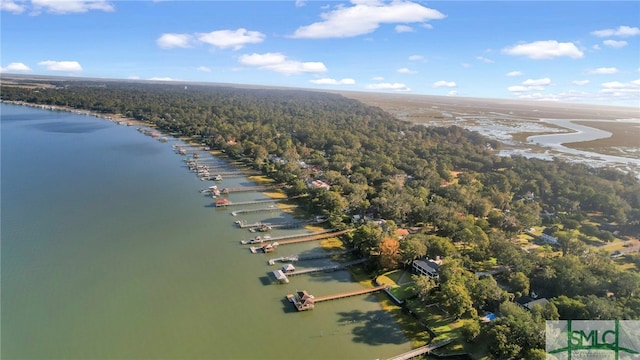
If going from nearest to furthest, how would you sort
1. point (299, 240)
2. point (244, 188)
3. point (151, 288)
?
point (151, 288) < point (299, 240) < point (244, 188)

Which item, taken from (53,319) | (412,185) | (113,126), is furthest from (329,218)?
(113,126)

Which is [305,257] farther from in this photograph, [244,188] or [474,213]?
[244,188]

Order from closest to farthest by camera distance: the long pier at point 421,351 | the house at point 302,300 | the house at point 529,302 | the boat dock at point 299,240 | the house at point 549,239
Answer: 1. the long pier at point 421,351
2. the house at point 529,302
3. the house at point 302,300
4. the boat dock at point 299,240
5. the house at point 549,239

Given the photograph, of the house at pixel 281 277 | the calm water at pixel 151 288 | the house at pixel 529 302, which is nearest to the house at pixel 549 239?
the house at pixel 529 302

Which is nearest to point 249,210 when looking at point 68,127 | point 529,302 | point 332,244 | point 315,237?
point 315,237

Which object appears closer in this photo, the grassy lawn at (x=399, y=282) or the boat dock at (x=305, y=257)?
the grassy lawn at (x=399, y=282)

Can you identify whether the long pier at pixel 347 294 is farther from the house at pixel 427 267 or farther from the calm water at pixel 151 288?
the house at pixel 427 267

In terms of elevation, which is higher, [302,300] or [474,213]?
[474,213]
